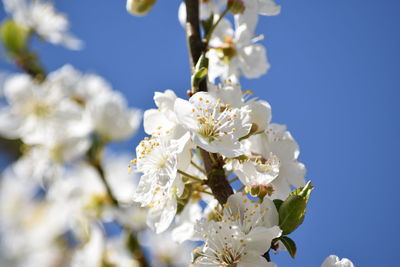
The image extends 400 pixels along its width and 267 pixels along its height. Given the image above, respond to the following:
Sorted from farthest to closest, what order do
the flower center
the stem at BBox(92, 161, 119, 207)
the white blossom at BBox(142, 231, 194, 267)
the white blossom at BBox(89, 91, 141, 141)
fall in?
the white blossom at BBox(142, 231, 194, 267)
the white blossom at BBox(89, 91, 141, 141)
the stem at BBox(92, 161, 119, 207)
the flower center

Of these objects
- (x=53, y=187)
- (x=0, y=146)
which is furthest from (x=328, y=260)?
(x=0, y=146)

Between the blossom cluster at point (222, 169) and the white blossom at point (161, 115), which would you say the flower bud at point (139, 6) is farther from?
the white blossom at point (161, 115)

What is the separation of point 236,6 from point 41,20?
1730mm

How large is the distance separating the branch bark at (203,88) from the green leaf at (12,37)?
1498 mm

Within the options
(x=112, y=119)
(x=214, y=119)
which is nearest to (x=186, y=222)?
(x=214, y=119)

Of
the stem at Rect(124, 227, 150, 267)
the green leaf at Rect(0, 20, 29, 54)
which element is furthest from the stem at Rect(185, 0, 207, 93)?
the green leaf at Rect(0, 20, 29, 54)

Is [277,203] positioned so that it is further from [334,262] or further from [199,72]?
[199,72]

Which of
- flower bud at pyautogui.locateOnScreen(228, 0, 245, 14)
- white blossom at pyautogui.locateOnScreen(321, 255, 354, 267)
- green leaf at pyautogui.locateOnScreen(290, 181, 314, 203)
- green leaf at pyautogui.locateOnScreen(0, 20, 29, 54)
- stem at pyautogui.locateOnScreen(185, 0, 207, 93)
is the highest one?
green leaf at pyautogui.locateOnScreen(0, 20, 29, 54)

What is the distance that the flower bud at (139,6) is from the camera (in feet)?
5.01

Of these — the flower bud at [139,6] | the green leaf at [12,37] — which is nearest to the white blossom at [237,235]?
the flower bud at [139,6]

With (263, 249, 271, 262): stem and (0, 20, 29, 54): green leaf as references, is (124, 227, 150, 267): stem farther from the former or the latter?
(0, 20, 29, 54): green leaf

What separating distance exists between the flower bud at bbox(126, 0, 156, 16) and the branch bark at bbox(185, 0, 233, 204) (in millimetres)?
196

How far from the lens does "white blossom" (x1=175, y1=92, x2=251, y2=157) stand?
115cm

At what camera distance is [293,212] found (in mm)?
1095
